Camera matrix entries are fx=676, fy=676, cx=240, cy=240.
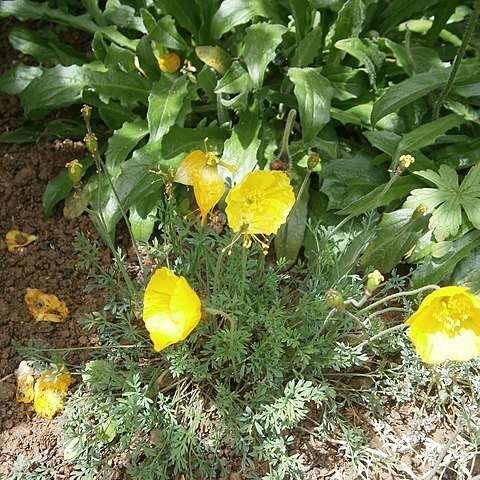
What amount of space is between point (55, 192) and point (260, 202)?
3.54 ft

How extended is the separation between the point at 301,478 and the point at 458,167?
1.20m

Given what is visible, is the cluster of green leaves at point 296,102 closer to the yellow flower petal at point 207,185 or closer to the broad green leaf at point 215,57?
the broad green leaf at point 215,57

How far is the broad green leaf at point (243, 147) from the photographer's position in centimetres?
235

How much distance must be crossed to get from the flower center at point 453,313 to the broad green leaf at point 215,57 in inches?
51.0

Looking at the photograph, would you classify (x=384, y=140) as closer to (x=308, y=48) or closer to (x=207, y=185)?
(x=308, y=48)

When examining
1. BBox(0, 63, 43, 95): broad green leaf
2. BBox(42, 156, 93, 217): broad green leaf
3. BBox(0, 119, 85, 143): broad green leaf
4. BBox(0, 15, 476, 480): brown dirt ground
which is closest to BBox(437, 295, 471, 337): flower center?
BBox(0, 15, 476, 480): brown dirt ground

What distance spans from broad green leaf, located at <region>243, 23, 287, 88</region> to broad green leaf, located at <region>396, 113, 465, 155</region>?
0.53 metres

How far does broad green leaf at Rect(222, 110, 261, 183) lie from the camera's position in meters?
2.35

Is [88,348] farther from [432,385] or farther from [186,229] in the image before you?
[432,385]

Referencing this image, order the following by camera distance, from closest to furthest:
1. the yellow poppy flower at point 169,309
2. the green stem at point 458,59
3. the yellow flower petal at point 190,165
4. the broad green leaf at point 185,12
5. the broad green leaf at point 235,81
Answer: the yellow poppy flower at point 169,309, the yellow flower petal at point 190,165, the green stem at point 458,59, the broad green leaf at point 235,81, the broad green leaf at point 185,12

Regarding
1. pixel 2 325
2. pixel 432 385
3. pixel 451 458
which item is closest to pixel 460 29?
pixel 432 385

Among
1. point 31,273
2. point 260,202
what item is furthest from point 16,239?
point 260,202

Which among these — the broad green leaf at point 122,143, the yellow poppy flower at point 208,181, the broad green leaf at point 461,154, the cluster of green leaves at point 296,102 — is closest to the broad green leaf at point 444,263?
the cluster of green leaves at point 296,102

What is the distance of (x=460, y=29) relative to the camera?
2.71 meters
